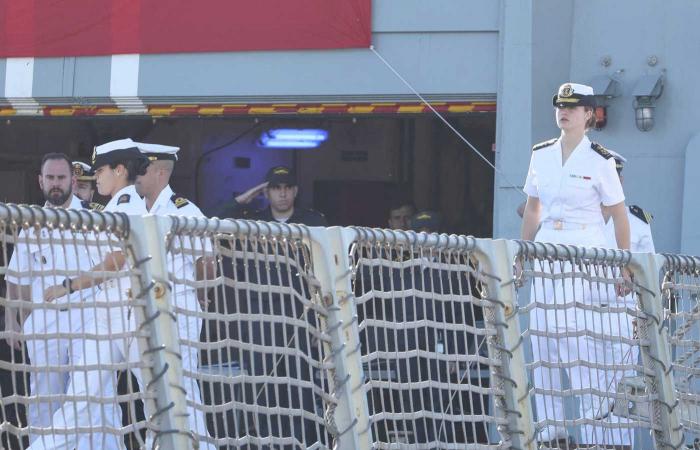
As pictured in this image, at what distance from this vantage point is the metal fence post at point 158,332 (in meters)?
3.45

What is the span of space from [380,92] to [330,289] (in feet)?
20.7

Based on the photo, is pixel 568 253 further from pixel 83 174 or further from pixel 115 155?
pixel 83 174

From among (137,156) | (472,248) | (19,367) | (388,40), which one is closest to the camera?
(19,367)

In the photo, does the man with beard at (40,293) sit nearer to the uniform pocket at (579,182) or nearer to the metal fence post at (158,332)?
the metal fence post at (158,332)

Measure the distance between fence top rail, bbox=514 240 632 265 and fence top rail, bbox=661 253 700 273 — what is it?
0.30 m

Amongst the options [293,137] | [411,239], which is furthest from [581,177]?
[293,137]

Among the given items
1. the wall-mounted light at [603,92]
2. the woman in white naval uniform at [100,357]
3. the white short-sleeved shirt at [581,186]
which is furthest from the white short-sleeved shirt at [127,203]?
the wall-mounted light at [603,92]

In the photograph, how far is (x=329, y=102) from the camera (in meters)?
10.3

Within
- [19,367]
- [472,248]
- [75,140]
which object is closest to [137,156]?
[472,248]

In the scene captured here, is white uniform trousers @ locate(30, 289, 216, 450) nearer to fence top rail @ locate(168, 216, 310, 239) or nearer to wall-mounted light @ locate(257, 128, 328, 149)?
fence top rail @ locate(168, 216, 310, 239)

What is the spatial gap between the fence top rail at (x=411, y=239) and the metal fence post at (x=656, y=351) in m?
0.90

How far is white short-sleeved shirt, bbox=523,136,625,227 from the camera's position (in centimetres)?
661

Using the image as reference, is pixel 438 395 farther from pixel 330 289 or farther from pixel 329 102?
pixel 329 102

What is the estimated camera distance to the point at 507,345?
4.32 metres
